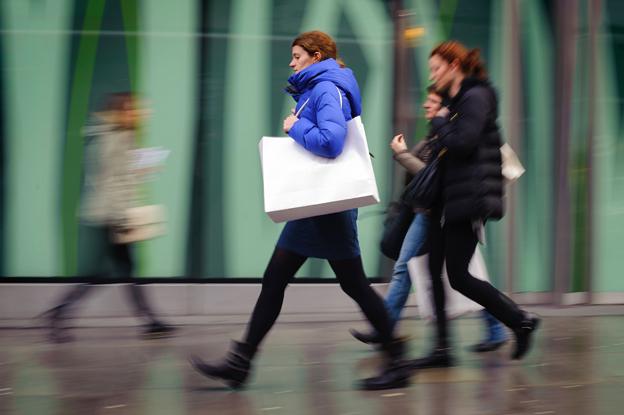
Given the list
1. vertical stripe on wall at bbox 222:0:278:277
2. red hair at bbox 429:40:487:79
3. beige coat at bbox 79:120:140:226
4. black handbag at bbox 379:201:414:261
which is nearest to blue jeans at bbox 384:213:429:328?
black handbag at bbox 379:201:414:261

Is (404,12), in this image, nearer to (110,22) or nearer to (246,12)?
(246,12)

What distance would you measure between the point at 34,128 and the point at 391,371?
405cm

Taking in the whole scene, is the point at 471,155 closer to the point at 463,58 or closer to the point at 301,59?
the point at 463,58

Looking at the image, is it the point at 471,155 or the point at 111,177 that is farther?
the point at 111,177

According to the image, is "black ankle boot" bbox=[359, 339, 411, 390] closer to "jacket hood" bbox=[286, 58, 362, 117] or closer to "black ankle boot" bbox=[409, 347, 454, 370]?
"black ankle boot" bbox=[409, 347, 454, 370]

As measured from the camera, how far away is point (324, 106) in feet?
16.5

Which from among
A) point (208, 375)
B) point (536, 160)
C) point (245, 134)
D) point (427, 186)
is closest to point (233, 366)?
point (208, 375)

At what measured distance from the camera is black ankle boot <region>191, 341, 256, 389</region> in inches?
207

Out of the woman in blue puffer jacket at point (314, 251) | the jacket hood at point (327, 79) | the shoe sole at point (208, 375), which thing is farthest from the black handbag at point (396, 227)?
the shoe sole at point (208, 375)

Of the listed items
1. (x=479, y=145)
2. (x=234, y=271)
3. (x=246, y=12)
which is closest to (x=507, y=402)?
(x=479, y=145)

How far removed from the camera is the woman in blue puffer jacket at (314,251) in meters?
5.17

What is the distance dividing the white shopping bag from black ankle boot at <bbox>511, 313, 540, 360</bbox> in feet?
1.27

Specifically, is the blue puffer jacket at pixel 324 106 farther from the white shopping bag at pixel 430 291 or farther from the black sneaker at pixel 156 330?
the black sneaker at pixel 156 330

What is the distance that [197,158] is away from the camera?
8.42 metres
